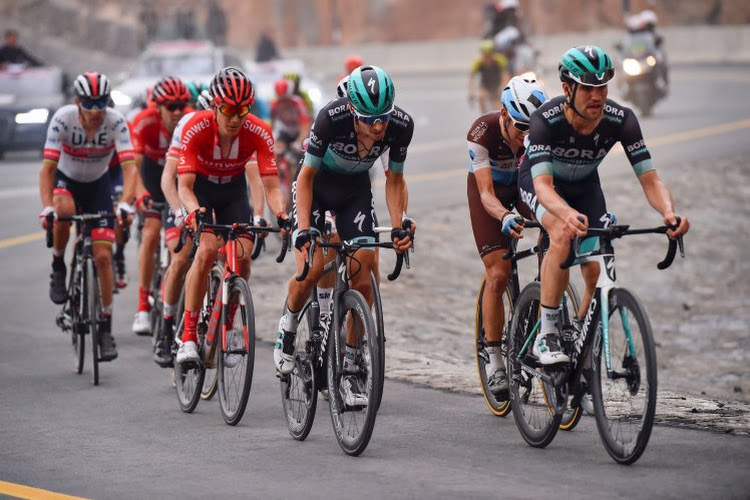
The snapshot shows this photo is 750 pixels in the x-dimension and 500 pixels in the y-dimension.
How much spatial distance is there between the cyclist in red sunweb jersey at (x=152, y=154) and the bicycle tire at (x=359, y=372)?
3.88 meters

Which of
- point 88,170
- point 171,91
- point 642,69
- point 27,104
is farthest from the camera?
point 642,69

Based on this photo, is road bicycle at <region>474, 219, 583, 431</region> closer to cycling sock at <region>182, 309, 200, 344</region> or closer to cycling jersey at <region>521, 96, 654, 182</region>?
cycling jersey at <region>521, 96, 654, 182</region>

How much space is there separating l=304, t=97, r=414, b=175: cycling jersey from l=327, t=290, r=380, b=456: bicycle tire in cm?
94

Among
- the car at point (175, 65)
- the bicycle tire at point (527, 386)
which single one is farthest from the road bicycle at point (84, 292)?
the car at point (175, 65)

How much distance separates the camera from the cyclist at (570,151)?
762 cm

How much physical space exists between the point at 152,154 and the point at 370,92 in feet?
15.1

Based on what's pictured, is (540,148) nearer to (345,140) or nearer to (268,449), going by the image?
(345,140)

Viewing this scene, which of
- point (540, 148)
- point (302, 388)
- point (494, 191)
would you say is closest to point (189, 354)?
point (302, 388)

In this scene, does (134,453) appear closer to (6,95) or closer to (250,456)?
(250,456)

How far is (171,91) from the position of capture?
38.4ft

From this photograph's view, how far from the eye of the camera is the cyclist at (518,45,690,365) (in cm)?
762

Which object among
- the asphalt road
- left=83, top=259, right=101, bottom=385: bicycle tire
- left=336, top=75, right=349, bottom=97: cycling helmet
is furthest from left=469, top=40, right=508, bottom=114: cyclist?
left=336, top=75, right=349, bottom=97: cycling helmet

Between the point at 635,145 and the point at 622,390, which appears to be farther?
the point at 635,145

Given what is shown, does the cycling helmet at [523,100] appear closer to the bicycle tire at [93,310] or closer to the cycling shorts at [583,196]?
the cycling shorts at [583,196]
